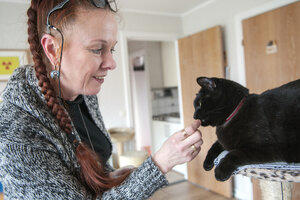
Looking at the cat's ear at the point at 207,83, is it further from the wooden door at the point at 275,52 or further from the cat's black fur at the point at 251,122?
the wooden door at the point at 275,52

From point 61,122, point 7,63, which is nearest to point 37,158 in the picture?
point 61,122

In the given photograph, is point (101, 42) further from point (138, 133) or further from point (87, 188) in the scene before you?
point (138, 133)

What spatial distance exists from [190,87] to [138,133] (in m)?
2.20

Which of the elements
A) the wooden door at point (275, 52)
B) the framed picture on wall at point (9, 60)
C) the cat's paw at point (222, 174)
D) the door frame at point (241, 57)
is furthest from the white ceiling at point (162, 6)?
the cat's paw at point (222, 174)

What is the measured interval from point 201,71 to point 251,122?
7.03ft

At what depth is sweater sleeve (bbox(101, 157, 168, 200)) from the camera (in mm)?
603

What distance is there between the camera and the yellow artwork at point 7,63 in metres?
2.33

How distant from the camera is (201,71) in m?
2.73

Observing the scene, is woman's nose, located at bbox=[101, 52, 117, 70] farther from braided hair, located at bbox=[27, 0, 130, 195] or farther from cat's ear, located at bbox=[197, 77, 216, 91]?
cat's ear, located at bbox=[197, 77, 216, 91]

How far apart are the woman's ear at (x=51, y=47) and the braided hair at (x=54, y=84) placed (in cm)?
3

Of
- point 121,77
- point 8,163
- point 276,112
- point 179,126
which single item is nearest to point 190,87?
point 179,126

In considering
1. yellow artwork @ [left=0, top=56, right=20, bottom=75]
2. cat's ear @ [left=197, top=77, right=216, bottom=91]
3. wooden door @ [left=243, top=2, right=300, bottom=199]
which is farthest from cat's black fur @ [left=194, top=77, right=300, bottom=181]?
yellow artwork @ [left=0, top=56, right=20, bottom=75]

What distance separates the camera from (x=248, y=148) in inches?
24.9

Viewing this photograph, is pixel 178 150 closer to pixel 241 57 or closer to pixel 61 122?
pixel 61 122
